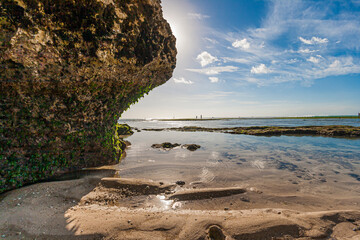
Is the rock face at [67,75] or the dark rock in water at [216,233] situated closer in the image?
the dark rock in water at [216,233]

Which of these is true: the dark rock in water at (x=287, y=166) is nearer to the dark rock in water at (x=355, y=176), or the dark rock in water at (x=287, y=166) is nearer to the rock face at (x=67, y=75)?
the dark rock in water at (x=355, y=176)

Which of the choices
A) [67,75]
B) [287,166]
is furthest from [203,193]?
[67,75]

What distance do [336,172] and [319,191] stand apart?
3.56 m

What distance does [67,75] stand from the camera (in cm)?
634

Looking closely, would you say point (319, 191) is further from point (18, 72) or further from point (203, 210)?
point (18, 72)

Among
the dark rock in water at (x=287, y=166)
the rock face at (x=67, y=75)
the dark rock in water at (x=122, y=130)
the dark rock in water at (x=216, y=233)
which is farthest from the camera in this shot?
the dark rock in water at (x=122, y=130)

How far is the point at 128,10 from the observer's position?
7.36 metres

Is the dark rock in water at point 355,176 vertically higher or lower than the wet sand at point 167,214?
lower

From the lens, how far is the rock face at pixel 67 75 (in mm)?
5336

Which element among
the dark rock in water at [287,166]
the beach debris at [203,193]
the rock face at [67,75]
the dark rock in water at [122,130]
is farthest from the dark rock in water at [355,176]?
the dark rock in water at [122,130]

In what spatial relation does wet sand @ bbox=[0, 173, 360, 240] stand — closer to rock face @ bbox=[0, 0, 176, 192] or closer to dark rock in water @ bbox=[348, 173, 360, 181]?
rock face @ bbox=[0, 0, 176, 192]

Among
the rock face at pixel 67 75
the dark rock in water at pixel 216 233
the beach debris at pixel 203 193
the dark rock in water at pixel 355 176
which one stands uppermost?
the rock face at pixel 67 75

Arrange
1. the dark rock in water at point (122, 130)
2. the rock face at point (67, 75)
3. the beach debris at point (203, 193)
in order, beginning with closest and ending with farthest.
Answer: the rock face at point (67, 75) → the beach debris at point (203, 193) → the dark rock in water at point (122, 130)

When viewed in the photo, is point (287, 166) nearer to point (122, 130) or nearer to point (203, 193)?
point (203, 193)
